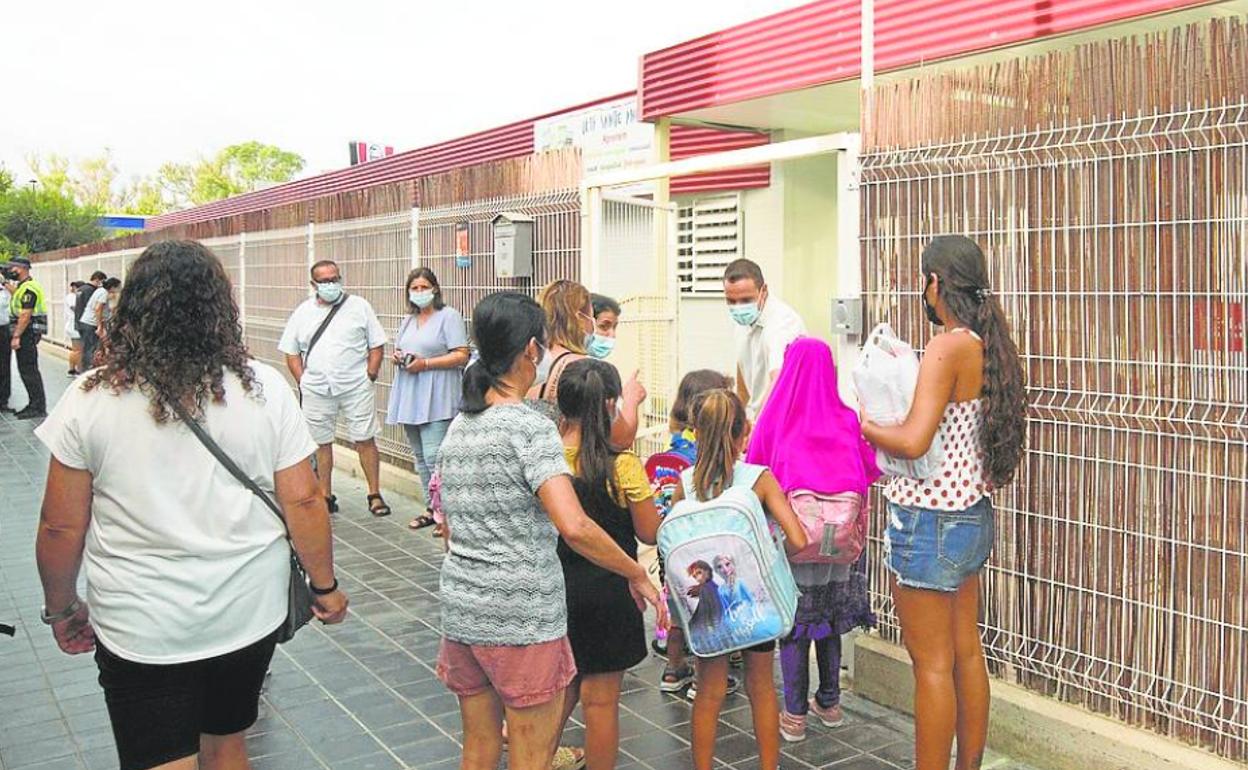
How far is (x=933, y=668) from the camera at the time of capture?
3.65 metres

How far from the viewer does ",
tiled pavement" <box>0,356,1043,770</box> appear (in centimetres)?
433

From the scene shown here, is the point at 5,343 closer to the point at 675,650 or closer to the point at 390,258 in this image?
the point at 390,258

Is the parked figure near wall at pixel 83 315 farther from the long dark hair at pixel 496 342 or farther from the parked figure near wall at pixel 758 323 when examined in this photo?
the long dark hair at pixel 496 342

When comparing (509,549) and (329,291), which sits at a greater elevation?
(329,291)

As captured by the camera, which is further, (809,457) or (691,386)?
(691,386)

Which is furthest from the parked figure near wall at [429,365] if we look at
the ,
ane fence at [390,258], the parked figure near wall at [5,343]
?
the parked figure near wall at [5,343]

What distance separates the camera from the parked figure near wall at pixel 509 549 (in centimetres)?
308

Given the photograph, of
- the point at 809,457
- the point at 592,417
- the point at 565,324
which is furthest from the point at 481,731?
the point at 565,324

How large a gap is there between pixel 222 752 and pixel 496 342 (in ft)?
4.49

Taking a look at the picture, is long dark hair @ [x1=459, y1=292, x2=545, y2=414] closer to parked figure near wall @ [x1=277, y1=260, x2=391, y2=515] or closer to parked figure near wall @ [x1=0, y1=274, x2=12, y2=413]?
parked figure near wall @ [x1=277, y1=260, x2=391, y2=515]

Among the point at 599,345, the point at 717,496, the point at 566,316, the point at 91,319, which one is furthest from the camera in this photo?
the point at 91,319

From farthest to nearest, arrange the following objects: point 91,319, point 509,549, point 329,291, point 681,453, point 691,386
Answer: point 91,319
point 329,291
point 681,453
point 691,386
point 509,549

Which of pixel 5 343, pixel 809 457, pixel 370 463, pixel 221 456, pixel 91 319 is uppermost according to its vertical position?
pixel 91 319

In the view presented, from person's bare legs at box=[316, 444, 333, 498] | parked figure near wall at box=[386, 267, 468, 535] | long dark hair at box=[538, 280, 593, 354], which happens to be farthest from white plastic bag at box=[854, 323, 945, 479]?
person's bare legs at box=[316, 444, 333, 498]
